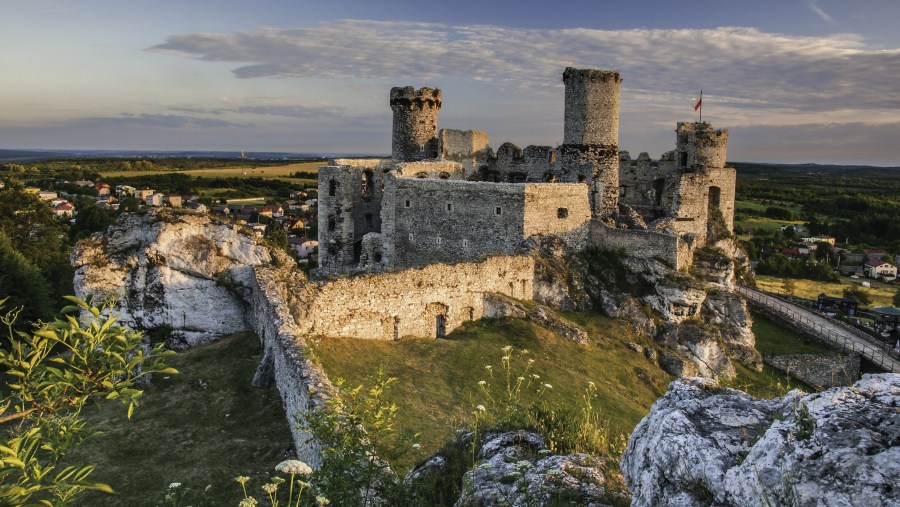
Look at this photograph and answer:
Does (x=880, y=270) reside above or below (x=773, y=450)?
below

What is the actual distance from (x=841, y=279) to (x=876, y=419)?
8895 centimetres

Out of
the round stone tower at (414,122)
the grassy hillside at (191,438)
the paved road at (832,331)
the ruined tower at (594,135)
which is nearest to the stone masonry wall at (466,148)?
the round stone tower at (414,122)

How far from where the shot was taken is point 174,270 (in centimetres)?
1947

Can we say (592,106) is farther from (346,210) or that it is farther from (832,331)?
(832,331)

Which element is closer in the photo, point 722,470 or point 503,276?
point 722,470

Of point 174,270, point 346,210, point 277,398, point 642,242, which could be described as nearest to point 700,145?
point 642,242

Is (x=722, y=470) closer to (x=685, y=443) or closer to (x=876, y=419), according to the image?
(x=685, y=443)

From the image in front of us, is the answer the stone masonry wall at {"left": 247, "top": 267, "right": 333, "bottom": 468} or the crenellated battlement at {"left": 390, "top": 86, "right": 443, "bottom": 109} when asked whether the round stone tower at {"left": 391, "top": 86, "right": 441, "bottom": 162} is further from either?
the stone masonry wall at {"left": 247, "top": 267, "right": 333, "bottom": 468}

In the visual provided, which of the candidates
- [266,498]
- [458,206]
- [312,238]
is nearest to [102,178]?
[312,238]

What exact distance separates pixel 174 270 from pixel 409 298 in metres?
7.38

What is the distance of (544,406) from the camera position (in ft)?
27.9

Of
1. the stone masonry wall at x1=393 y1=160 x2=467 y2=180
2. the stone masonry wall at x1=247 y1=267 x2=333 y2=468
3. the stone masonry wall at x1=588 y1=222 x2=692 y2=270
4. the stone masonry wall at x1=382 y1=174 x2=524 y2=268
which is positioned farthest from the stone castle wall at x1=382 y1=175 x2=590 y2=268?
the stone masonry wall at x1=247 y1=267 x2=333 y2=468

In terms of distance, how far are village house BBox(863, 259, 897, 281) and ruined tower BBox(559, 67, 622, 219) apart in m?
71.8

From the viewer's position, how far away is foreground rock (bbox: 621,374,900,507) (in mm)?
3326
